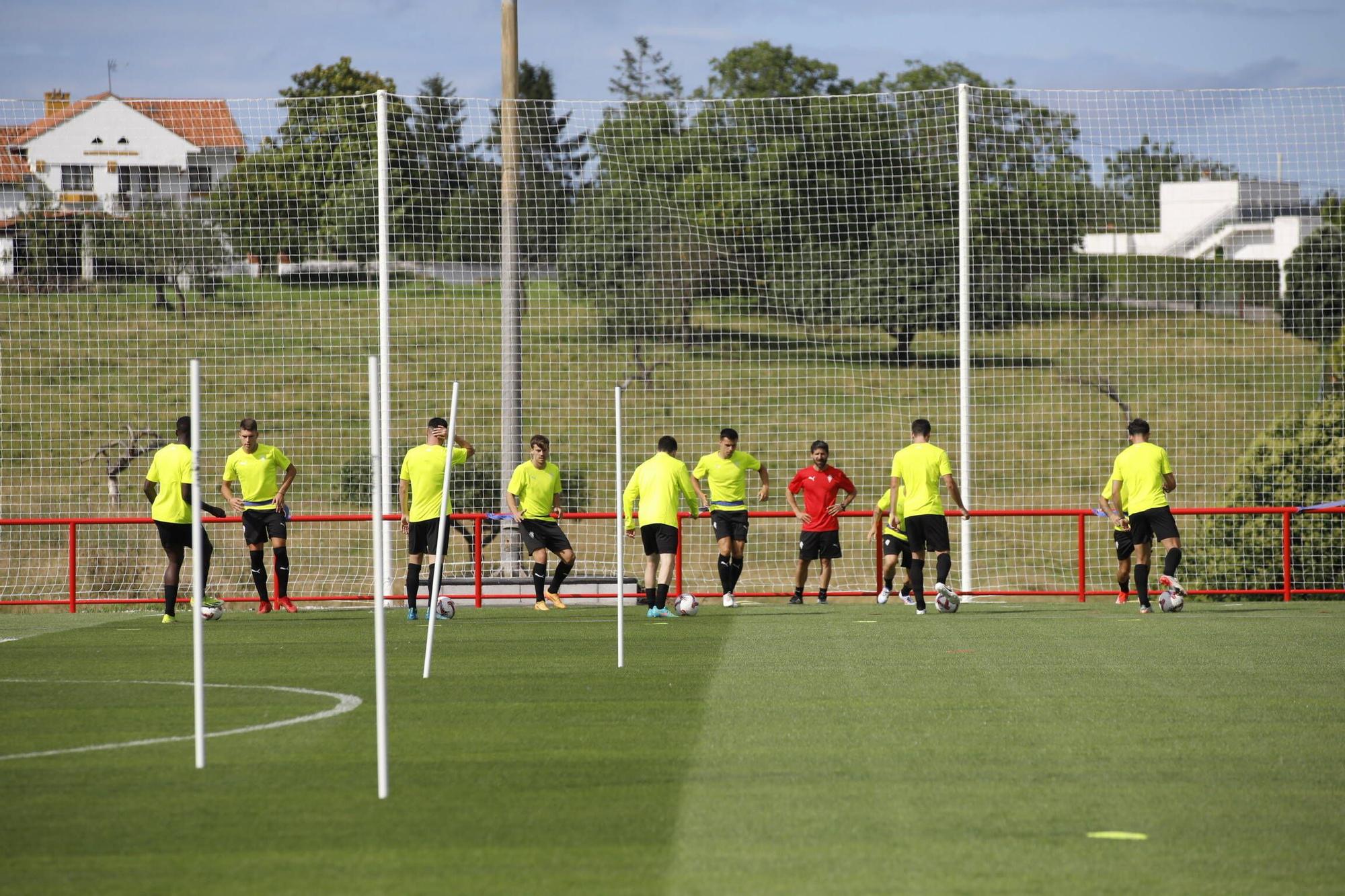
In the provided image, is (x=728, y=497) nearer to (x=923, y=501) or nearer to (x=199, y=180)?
(x=923, y=501)

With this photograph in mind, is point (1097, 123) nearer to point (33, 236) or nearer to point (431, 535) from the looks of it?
point (431, 535)

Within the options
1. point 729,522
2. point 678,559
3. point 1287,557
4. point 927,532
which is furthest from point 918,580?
point 1287,557

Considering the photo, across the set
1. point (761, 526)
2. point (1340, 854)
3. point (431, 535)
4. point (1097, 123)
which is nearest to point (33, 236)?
point (431, 535)

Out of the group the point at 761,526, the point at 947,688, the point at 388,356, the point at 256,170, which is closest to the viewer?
the point at 947,688

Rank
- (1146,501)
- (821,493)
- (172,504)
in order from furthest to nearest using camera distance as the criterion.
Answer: (821,493), (1146,501), (172,504)

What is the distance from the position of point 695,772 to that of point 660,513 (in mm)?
9464

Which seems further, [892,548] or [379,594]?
[892,548]

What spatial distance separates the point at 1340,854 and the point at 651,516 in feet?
37.4

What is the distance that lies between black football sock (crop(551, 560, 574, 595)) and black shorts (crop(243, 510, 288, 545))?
3.02 m

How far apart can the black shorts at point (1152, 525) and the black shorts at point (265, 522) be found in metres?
8.98

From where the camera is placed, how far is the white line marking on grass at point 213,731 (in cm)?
797

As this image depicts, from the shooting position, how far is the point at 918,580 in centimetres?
1642

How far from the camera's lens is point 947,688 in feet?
33.6

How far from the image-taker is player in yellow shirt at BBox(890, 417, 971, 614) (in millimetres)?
16141
